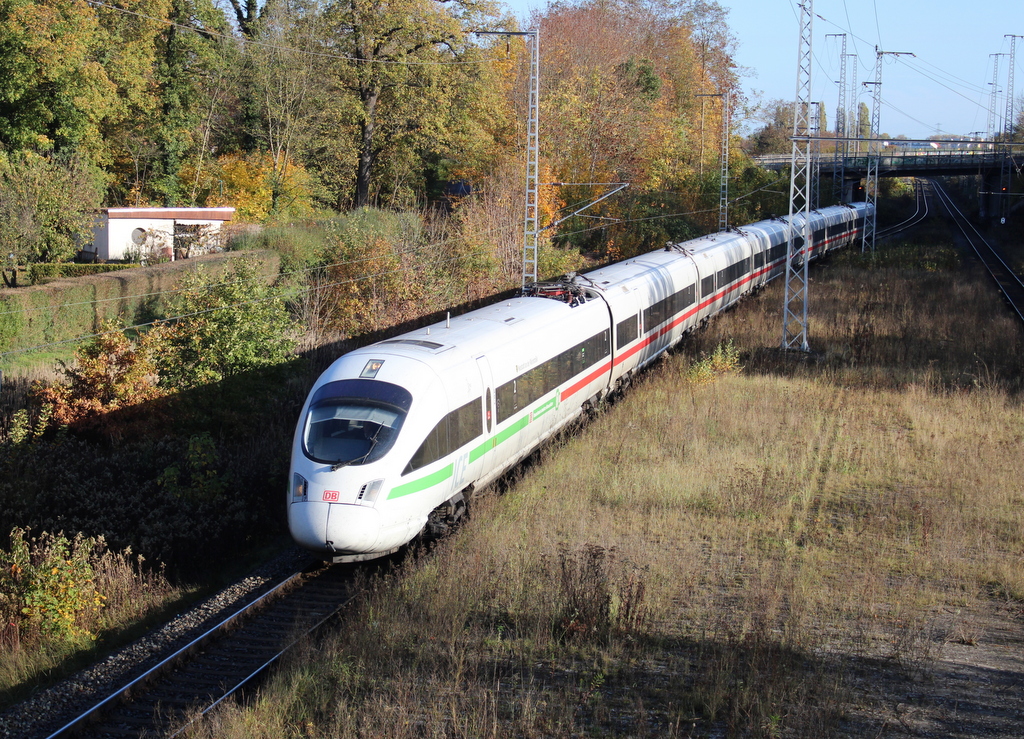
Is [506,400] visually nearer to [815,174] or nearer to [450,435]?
[450,435]

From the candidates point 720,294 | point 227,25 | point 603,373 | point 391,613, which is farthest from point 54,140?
point 391,613

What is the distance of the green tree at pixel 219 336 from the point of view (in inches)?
679

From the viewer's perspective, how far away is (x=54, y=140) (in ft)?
129

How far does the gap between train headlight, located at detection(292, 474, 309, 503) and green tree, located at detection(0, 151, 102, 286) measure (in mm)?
23035

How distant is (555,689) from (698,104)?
6412 cm

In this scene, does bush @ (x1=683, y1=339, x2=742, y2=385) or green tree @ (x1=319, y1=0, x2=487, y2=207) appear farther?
green tree @ (x1=319, y1=0, x2=487, y2=207)

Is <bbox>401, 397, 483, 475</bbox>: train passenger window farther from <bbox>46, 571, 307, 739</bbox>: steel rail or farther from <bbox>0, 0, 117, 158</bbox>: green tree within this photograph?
<bbox>0, 0, 117, 158</bbox>: green tree

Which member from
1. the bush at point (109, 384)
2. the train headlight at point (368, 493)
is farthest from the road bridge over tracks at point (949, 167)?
the train headlight at point (368, 493)

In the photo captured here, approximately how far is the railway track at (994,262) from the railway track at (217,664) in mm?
25072

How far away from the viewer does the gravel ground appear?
7695mm

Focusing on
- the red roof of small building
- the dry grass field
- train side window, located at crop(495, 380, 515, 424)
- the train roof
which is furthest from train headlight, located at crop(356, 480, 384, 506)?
the red roof of small building

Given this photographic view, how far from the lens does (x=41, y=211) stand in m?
30.8

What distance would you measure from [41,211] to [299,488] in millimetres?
25500

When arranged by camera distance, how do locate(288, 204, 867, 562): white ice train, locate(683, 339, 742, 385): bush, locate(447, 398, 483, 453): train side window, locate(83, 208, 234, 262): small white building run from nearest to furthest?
1. locate(288, 204, 867, 562): white ice train
2. locate(447, 398, 483, 453): train side window
3. locate(683, 339, 742, 385): bush
4. locate(83, 208, 234, 262): small white building
